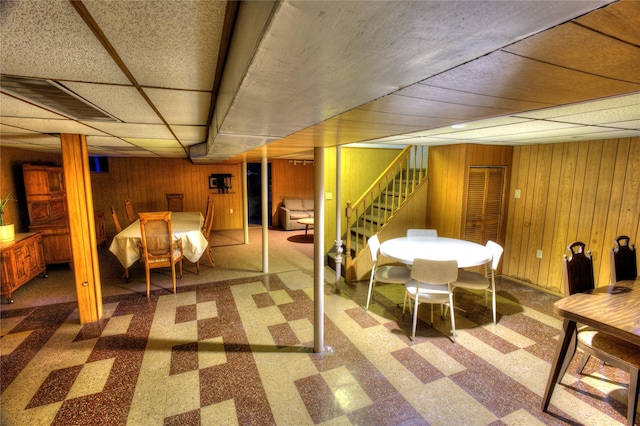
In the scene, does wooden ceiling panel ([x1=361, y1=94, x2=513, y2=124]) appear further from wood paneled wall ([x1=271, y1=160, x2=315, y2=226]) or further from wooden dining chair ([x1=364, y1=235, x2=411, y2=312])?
wood paneled wall ([x1=271, y1=160, x2=315, y2=226])

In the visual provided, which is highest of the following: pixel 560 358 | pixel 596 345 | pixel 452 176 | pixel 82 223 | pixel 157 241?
pixel 452 176

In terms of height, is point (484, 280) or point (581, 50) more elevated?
point (581, 50)

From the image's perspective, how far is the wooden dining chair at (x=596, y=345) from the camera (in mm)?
1779

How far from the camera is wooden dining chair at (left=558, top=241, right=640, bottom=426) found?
1.78m

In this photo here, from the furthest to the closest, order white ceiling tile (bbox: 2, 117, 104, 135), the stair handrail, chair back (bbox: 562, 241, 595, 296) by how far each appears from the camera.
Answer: the stair handrail, chair back (bbox: 562, 241, 595, 296), white ceiling tile (bbox: 2, 117, 104, 135)

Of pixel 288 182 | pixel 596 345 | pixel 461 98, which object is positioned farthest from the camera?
pixel 288 182

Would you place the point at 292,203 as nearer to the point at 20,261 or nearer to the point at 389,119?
the point at 20,261

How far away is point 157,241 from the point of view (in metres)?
4.05

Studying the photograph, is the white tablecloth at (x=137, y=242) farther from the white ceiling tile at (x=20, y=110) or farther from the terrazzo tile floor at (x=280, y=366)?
the white ceiling tile at (x=20, y=110)

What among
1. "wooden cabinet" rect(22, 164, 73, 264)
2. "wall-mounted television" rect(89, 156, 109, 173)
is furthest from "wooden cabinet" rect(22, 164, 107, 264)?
"wall-mounted television" rect(89, 156, 109, 173)

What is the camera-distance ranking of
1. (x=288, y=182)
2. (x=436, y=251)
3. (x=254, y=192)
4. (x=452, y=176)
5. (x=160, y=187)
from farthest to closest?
(x=254, y=192)
(x=288, y=182)
(x=160, y=187)
(x=452, y=176)
(x=436, y=251)

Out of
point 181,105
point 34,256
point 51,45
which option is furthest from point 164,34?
point 34,256

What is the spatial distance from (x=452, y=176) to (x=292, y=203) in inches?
192

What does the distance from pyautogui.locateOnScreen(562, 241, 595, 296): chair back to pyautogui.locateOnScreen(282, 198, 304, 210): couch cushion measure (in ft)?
21.6
